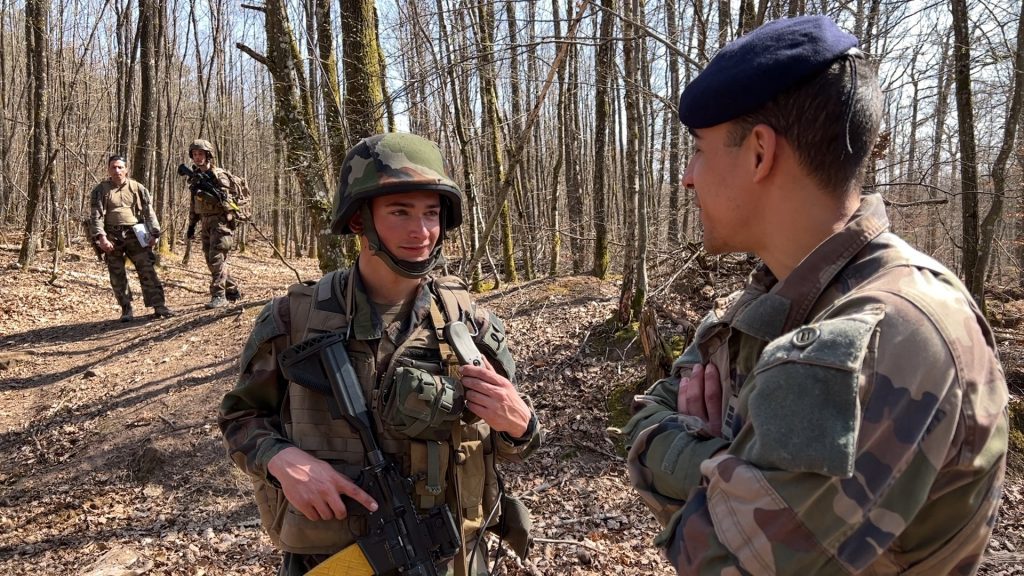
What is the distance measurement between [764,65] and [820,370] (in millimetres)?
558

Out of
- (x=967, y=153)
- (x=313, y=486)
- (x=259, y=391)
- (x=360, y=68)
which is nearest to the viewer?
(x=313, y=486)

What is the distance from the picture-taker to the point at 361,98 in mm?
5695

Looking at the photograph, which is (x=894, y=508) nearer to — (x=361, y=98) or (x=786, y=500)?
(x=786, y=500)

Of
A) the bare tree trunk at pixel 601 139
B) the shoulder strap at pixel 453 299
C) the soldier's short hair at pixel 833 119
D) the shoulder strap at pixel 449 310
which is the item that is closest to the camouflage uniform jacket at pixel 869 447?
the soldier's short hair at pixel 833 119

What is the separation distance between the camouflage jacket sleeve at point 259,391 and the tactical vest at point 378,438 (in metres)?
0.05

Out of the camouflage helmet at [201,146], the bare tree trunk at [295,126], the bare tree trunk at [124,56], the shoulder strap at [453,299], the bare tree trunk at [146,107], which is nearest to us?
the shoulder strap at [453,299]

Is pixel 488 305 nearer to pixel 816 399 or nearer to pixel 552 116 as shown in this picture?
pixel 816 399

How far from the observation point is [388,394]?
77.0 inches

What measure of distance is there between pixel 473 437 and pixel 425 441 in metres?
0.18

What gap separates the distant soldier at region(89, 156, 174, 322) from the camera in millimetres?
8938

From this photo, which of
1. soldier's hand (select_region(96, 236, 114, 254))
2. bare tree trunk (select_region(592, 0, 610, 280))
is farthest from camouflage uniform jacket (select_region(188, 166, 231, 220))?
bare tree trunk (select_region(592, 0, 610, 280))

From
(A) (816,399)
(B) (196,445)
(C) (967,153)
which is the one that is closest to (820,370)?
(A) (816,399)

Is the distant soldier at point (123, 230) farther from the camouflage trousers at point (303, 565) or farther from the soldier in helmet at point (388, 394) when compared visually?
the camouflage trousers at point (303, 565)

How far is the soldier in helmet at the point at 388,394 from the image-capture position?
1.91m
